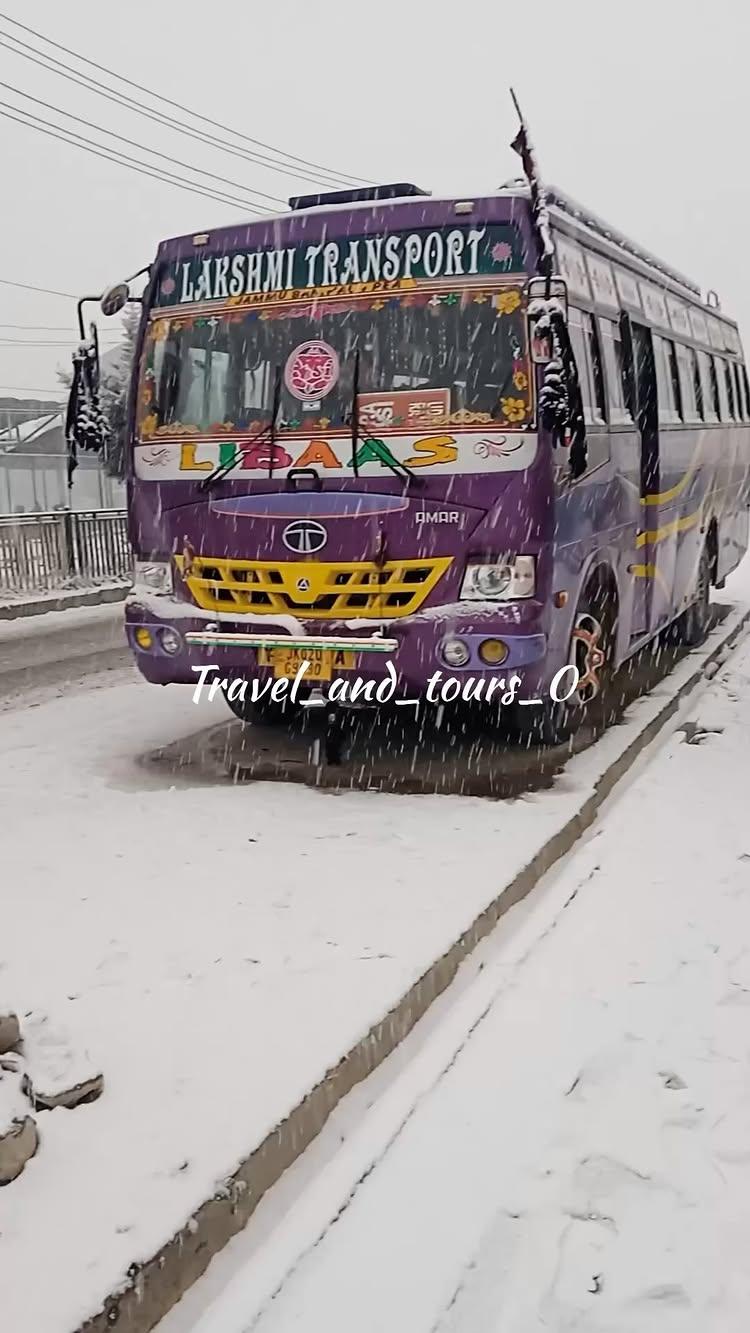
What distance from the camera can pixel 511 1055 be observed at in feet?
12.3

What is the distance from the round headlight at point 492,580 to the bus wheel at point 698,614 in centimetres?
577

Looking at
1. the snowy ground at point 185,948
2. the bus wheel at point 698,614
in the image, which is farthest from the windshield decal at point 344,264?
the bus wheel at point 698,614

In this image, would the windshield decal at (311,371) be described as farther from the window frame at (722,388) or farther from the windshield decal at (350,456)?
the window frame at (722,388)

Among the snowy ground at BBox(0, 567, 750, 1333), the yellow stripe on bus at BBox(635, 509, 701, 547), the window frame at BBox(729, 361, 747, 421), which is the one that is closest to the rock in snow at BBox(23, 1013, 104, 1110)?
the snowy ground at BBox(0, 567, 750, 1333)

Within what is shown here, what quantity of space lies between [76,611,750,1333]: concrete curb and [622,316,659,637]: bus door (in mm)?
4127

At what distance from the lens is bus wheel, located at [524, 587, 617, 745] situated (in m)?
7.27

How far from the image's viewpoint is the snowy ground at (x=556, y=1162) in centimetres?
267

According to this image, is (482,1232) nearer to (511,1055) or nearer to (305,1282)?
(305,1282)

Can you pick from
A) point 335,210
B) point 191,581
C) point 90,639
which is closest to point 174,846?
point 191,581

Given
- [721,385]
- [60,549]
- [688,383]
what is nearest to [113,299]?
[688,383]

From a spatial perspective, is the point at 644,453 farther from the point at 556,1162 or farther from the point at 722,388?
the point at 556,1162

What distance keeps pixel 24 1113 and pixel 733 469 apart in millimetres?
11669

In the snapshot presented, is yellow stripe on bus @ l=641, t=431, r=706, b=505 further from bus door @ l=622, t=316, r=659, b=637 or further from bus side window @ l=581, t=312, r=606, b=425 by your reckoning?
bus side window @ l=581, t=312, r=606, b=425

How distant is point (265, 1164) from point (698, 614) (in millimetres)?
9941
